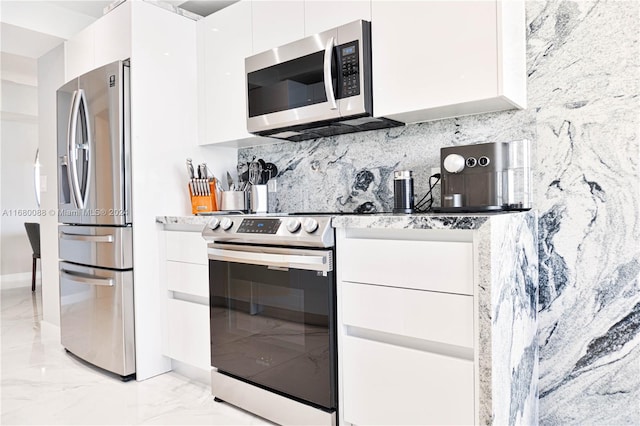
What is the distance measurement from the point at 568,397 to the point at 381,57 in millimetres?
1665

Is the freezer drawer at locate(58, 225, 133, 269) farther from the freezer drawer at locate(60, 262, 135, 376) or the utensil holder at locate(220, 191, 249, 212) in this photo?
the utensil holder at locate(220, 191, 249, 212)

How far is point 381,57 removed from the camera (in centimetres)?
195

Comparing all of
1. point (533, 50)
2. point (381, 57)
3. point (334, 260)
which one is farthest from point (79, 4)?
point (533, 50)

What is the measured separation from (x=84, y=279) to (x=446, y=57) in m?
2.40

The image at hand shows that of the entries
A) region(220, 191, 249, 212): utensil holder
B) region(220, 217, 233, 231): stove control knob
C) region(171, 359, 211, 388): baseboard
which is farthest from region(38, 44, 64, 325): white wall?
region(220, 217, 233, 231): stove control knob

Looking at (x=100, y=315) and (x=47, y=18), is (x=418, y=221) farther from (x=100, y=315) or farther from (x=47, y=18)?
(x=47, y=18)

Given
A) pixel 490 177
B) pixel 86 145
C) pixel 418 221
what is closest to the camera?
pixel 418 221

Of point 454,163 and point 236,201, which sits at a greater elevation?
point 454,163

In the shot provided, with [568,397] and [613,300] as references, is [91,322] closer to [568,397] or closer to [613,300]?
[568,397]

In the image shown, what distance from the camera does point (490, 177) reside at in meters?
1.71

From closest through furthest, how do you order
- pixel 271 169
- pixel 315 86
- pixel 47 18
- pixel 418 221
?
pixel 418 221 → pixel 315 86 → pixel 271 169 → pixel 47 18

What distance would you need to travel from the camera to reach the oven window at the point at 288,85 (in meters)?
2.12

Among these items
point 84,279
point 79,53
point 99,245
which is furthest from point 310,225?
point 79,53

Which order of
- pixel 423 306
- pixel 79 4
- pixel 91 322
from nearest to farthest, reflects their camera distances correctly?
pixel 423 306 < pixel 91 322 < pixel 79 4
